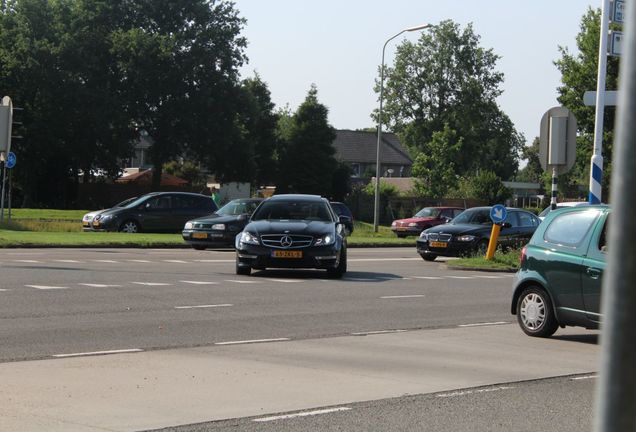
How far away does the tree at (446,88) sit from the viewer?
322 ft

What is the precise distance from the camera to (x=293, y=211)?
810 inches

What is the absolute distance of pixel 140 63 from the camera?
6425 cm

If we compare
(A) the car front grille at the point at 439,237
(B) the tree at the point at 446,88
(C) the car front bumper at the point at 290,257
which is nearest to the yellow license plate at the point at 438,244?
(A) the car front grille at the point at 439,237

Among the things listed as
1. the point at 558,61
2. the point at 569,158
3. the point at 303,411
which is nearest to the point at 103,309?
the point at 303,411

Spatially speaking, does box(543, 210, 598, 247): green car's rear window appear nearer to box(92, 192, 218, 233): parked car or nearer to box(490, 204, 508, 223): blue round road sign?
box(490, 204, 508, 223): blue round road sign

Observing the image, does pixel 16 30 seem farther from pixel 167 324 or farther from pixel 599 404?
pixel 599 404

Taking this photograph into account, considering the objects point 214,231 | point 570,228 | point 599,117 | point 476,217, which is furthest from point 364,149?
point 570,228

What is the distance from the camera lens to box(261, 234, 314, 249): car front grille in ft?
63.2

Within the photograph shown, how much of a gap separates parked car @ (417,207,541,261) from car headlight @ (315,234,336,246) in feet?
29.5

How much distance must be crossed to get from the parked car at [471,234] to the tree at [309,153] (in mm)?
52798

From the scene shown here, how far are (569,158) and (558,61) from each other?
42544mm

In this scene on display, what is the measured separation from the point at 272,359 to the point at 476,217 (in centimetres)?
2100

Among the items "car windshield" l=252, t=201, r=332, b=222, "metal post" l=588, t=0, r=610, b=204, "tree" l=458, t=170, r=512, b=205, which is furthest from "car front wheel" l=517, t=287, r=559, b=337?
"tree" l=458, t=170, r=512, b=205

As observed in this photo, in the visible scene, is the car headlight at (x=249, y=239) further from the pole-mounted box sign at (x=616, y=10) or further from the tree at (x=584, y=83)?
the tree at (x=584, y=83)
